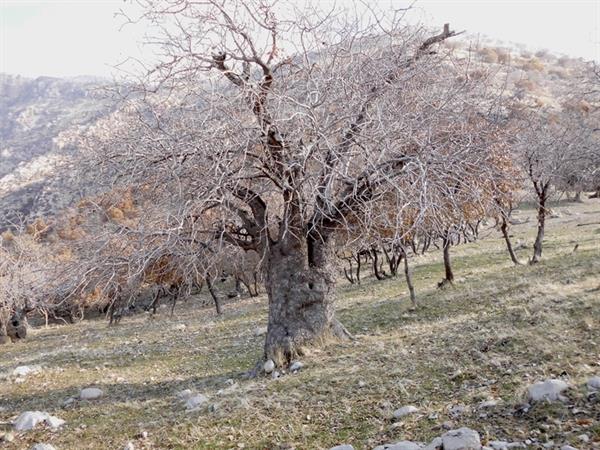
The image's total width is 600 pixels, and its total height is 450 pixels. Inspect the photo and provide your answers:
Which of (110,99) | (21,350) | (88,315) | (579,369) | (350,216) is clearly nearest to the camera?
(579,369)

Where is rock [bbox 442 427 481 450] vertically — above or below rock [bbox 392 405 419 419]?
above

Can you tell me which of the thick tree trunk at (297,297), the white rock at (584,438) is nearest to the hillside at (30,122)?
the thick tree trunk at (297,297)

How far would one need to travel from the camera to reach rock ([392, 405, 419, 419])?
5.10m

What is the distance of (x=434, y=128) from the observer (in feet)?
24.7

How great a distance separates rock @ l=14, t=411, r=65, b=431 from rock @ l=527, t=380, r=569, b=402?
566 centimetres

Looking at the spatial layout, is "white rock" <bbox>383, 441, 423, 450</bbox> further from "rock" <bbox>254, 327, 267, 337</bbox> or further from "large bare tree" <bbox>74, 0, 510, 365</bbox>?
"rock" <bbox>254, 327, 267, 337</bbox>

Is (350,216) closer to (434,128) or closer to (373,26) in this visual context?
(434,128)

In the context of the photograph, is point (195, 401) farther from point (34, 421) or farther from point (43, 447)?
point (34, 421)

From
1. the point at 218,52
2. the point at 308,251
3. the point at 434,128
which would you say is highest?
the point at 218,52

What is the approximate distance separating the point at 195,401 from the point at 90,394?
7.92 ft

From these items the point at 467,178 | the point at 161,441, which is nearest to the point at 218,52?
the point at 467,178

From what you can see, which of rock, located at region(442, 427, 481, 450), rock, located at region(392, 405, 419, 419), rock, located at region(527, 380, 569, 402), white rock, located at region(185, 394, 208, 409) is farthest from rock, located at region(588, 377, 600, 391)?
white rock, located at region(185, 394, 208, 409)

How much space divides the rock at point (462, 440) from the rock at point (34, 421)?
5037 millimetres

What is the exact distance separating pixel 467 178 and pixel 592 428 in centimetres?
377
